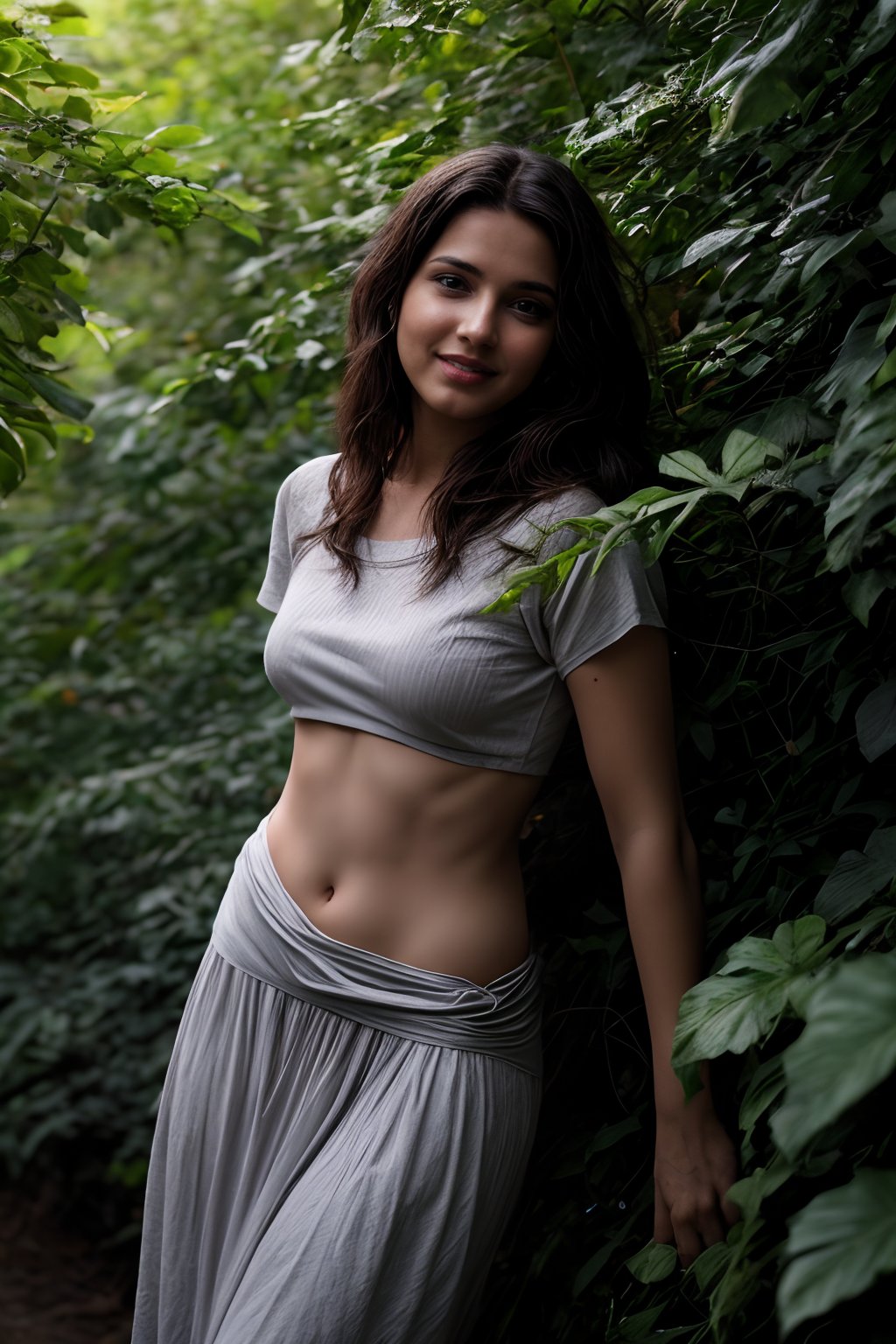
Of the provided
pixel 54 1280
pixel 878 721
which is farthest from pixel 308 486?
pixel 54 1280

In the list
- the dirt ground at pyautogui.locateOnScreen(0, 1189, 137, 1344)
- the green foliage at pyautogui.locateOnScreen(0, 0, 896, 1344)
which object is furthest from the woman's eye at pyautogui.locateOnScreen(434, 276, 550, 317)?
the dirt ground at pyautogui.locateOnScreen(0, 1189, 137, 1344)

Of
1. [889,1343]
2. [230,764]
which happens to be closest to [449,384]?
[889,1343]

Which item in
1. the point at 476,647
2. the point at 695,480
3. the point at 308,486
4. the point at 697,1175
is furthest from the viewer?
the point at 308,486

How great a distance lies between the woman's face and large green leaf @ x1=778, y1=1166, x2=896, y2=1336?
3.07ft

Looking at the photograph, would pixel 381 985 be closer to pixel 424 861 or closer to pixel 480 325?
pixel 424 861

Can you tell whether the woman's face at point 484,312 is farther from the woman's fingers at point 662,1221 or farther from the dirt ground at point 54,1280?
the dirt ground at point 54,1280

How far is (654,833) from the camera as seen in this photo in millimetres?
1278

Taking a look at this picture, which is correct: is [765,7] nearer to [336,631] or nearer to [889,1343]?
[336,631]

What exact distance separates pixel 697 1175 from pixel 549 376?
0.87 meters

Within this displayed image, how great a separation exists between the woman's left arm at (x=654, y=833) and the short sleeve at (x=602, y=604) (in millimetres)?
14

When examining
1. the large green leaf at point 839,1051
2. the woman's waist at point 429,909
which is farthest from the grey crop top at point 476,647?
the large green leaf at point 839,1051

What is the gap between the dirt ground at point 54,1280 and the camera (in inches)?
115

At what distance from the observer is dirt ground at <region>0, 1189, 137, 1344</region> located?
2930 mm

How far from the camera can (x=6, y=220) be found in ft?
4.82
